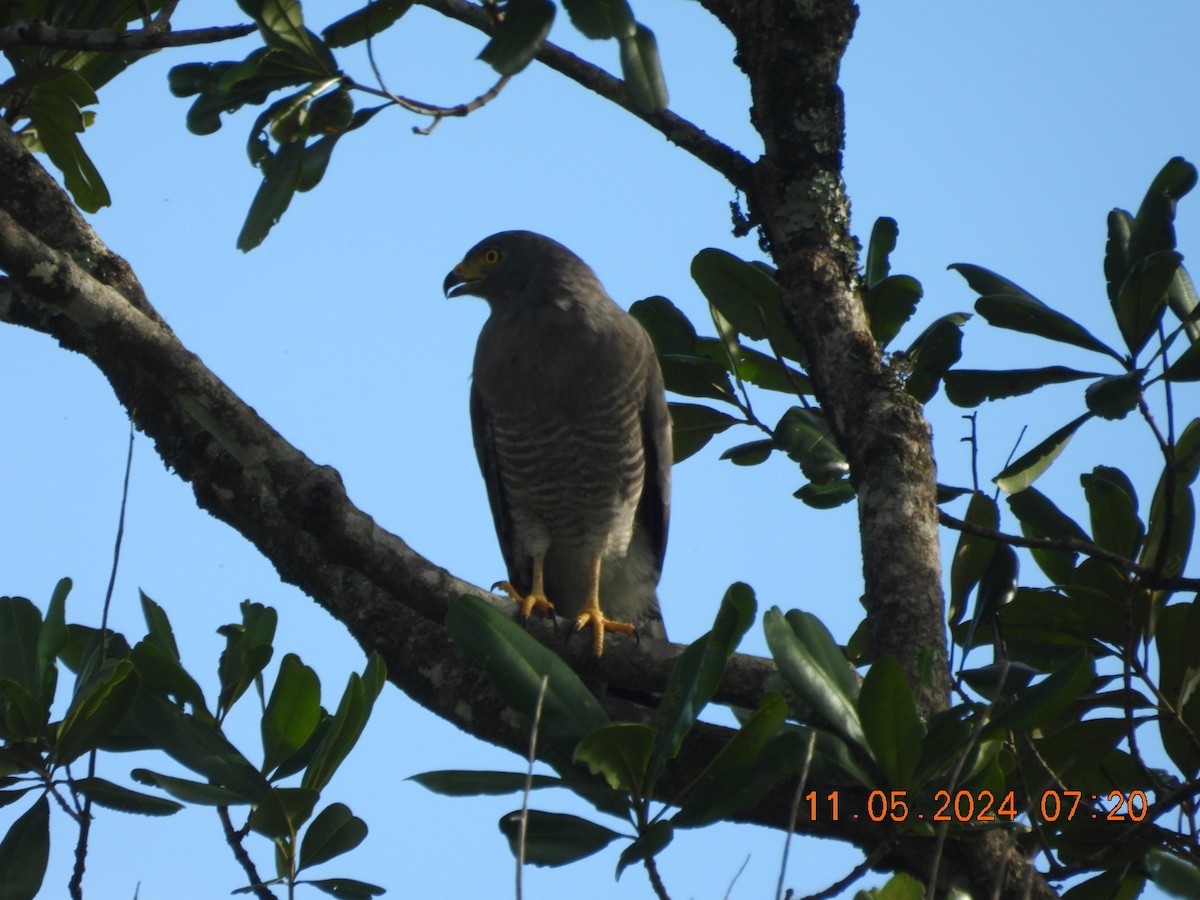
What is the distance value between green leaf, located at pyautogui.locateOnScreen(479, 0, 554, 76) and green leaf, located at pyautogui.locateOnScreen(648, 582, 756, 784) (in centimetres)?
117

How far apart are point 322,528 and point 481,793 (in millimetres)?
972

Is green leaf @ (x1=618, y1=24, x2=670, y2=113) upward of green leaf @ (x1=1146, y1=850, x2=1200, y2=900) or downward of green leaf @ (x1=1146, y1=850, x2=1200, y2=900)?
upward

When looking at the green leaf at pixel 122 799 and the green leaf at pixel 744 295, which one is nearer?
the green leaf at pixel 122 799

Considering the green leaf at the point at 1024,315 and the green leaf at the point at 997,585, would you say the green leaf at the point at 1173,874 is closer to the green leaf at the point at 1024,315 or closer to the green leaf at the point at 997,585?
the green leaf at the point at 997,585

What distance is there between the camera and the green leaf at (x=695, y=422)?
15.0 ft

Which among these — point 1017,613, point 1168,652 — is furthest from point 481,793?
point 1168,652

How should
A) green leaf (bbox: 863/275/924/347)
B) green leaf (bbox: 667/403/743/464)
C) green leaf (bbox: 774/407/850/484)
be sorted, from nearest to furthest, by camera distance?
1. green leaf (bbox: 863/275/924/347)
2. green leaf (bbox: 774/407/850/484)
3. green leaf (bbox: 667/403/743/464)

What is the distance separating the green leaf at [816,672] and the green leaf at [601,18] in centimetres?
125

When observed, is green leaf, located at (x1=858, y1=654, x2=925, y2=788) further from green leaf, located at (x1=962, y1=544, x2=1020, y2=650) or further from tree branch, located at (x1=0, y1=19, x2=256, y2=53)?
tree branch, located at (x1=0, y1=19, x2=256, y2=53)

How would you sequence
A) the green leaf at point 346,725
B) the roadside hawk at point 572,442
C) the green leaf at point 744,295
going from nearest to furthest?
the green leaf at point 346,725 → the green leaf at point 744,295 → the roadside hawk at point 572,442

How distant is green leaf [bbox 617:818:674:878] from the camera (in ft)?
7.97

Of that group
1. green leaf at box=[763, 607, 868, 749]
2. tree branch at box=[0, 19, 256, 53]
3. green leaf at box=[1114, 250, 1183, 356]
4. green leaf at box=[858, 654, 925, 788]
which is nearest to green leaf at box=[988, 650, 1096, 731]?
green leaf at box=[858, 654, 925, 788]

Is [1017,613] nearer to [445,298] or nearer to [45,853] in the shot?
[45,853]

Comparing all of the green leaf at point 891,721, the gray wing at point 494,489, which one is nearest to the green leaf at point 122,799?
the green leaf at point 891,721
